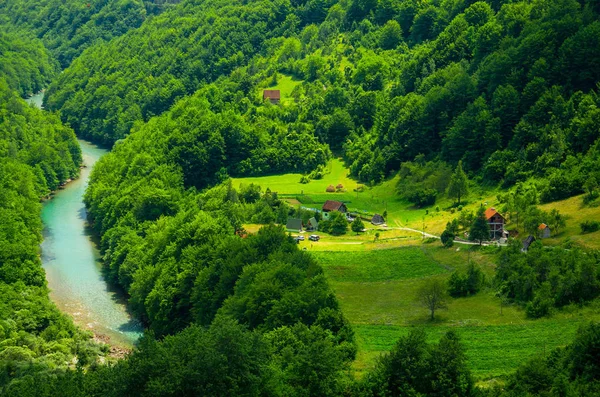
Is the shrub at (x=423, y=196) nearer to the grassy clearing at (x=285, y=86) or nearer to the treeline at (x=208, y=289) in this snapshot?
the treeline at (x=208, y=289)

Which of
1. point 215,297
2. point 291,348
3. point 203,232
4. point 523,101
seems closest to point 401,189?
point 523,101

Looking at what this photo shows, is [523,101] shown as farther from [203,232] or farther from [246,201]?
[203,232]

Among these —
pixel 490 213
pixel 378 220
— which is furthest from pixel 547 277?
pixel 378 220

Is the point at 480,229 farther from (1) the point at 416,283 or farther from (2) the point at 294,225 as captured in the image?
(2) the point at 294,225

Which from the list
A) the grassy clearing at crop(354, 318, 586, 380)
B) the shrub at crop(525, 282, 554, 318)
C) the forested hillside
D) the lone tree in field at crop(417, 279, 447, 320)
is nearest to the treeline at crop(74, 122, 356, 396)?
the grassy clearing at crop(354, 318, 586, 380)

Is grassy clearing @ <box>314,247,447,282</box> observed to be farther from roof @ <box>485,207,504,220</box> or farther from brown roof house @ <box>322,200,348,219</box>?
brown roof house @ <box>322,200,348,219</box>

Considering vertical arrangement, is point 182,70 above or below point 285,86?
below
